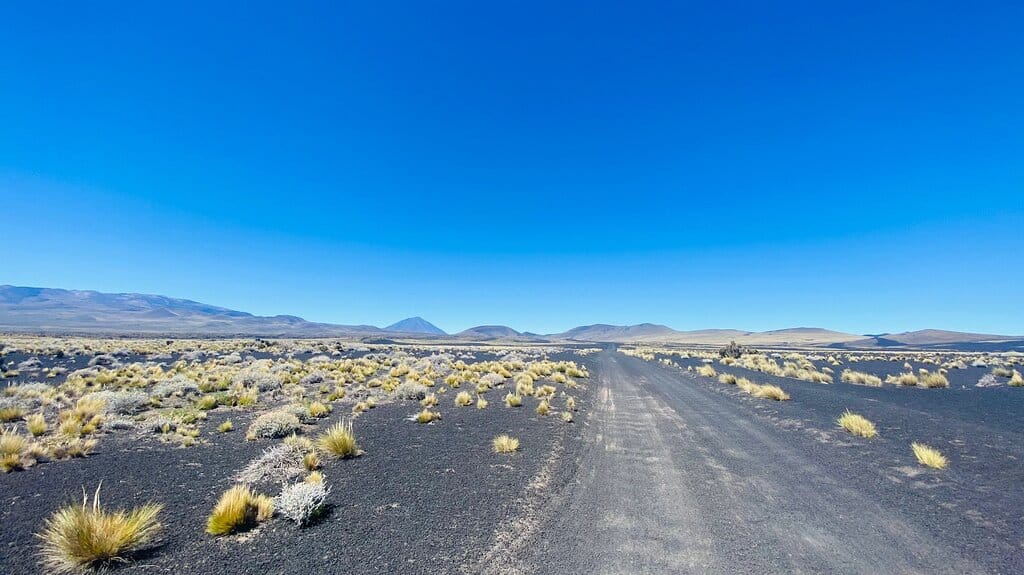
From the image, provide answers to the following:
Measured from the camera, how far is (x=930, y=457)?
25.6 ft

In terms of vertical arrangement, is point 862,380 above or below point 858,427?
below

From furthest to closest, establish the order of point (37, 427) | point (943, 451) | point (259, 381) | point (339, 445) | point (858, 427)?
1. point (259, 381)
2. point (858, 427)
3. point (37, 427)
4. point (339, 445)
5. point (943, 451)

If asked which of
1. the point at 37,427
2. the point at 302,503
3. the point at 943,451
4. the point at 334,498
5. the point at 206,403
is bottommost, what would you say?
the point at 206,403

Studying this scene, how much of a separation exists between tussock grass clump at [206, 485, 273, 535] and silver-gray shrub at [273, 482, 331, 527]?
18 cm

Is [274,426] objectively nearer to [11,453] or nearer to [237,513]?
[11,453]

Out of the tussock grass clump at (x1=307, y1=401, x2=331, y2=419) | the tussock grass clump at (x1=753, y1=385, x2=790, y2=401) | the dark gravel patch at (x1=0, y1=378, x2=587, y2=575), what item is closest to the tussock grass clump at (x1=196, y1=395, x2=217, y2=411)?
the dark gravel patch at (x1=0, y1=378, x2=587, y2=575)

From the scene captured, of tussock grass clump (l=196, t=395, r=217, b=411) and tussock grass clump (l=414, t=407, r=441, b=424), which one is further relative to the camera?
tussock grass clump (l=196, t=395, r=217, b=411)

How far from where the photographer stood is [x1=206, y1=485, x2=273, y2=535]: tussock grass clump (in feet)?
17.1

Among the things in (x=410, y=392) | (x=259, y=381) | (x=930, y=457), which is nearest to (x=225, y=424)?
(x=410, y=392)

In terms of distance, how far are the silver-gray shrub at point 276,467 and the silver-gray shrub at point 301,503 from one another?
5.34 feet

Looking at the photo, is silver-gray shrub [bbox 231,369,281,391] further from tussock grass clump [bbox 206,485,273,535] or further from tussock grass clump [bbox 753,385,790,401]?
tussock grass clump [bbox 753,385,790,401]

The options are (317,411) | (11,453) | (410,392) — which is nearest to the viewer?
(11,453)

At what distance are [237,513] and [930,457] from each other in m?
12.0

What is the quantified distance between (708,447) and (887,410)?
8.50m
